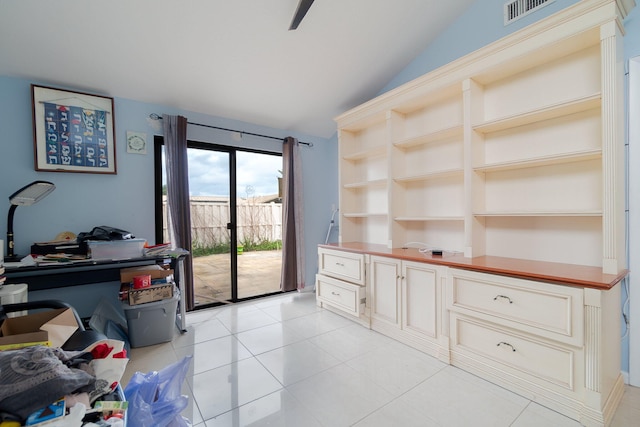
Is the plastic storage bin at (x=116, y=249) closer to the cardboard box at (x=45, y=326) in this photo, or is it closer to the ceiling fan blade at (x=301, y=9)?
the cardboard box at (x=45, y=326)

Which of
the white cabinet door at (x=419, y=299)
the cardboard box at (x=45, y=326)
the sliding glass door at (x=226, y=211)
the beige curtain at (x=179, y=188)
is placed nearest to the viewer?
the cardboard box at (x=45, y=326)

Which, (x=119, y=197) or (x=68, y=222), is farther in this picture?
(x=119, y=197)

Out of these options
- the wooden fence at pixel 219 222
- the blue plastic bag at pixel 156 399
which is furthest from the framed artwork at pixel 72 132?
the blue plastic bag at pixel 156 399

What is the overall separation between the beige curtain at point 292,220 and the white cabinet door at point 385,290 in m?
1.33

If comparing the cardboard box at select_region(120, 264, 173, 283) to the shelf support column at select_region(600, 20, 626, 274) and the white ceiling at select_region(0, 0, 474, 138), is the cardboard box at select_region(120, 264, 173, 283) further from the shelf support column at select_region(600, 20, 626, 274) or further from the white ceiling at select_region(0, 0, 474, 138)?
the shelf support column at select_region(600, 20, 626, 274)

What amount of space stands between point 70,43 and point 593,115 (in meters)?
3.87

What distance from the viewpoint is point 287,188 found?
362 cm

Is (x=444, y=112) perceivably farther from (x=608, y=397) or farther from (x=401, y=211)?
(x=608, y=397)

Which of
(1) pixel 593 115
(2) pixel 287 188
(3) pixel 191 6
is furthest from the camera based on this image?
(2) pixel 287 188

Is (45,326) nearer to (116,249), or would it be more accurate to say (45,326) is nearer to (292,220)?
(116,249)

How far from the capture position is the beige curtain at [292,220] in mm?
3631

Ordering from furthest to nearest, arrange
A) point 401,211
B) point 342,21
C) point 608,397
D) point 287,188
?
A: 1. point 287,188
2. point 401,211
3. point 342,21
4. point 608,397

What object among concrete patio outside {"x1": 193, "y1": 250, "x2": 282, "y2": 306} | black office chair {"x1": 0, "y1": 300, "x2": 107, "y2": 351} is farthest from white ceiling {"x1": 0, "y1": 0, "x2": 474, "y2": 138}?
black office chair {"x1": 0, "y1": 300, "x2": 107, "y2": 351}

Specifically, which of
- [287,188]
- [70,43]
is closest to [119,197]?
[70,43]
